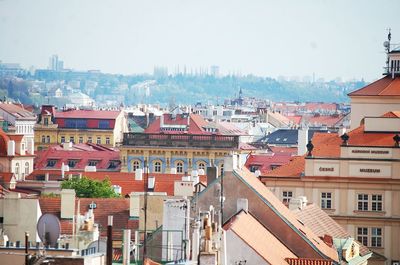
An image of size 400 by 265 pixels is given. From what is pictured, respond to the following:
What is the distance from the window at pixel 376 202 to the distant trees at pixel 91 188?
1036cm

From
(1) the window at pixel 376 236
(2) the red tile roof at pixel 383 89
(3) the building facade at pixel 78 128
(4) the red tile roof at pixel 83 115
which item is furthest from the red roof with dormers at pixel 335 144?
(4) the red tile roof at pixel 83 115

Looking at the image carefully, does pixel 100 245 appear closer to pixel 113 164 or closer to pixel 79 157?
pixel 113 164

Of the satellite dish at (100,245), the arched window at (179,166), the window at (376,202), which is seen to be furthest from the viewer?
the arched window at (179,166)

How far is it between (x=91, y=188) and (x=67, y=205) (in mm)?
21322

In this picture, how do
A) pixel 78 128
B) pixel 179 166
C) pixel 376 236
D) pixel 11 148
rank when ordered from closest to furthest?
pixel 376 236 → pixel 11 148 → pixel 179 166 → pixel 78 128

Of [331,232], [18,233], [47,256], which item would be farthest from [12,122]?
[47,256]

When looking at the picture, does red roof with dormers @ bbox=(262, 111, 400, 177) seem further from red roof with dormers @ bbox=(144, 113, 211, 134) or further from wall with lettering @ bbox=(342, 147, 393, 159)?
red roof with dormers @ bbox=(144, 113, 211, 134)

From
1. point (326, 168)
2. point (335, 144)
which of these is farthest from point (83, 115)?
point (326, 168)

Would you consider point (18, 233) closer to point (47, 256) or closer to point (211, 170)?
point (211, 170)

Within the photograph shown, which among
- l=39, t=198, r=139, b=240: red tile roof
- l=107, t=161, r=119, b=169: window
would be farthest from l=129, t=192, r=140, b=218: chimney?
l=107, t=161, r=119, b=169: window

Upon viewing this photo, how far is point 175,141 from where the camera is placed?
109750 mm

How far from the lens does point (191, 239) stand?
32031mm

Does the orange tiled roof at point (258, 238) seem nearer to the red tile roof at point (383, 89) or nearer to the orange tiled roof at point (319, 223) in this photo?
the orange tiled roof at point (319, 223)

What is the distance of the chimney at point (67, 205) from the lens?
46.2 metres
